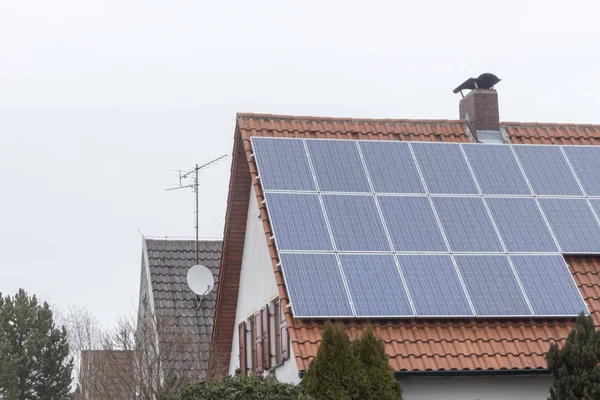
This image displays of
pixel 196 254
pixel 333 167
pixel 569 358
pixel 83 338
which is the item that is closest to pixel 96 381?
pixel 196 254

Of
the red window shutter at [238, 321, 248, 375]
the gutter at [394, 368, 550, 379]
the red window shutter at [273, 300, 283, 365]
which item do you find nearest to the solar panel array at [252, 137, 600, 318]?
the gutter at [394, 368, 550, 379]

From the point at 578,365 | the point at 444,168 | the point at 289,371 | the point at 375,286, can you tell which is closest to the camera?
the point at 578,365

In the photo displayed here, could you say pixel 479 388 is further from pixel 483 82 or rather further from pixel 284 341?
pixel 483 82

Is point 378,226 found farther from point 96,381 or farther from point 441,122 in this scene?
point 96,381

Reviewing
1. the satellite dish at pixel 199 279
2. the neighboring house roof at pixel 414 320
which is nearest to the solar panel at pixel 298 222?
the neighboring house roof at pixel 414 320

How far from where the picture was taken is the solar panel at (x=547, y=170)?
2338 centimetres

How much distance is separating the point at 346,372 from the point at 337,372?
13cm

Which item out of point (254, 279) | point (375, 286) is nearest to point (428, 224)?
point (375, 286)

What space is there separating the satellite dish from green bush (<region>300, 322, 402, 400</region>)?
11.9 metres

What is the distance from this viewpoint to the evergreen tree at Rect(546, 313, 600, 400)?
60.8ft

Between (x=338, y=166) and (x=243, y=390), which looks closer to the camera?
(x=243, y=390)

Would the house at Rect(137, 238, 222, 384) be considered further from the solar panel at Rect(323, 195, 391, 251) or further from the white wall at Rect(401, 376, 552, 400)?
the white wall at Rect(401, 376, 552, 400)

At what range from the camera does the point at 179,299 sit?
33.6 m

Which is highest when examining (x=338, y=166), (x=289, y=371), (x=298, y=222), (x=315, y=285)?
Answer: (x=338, y=166)
